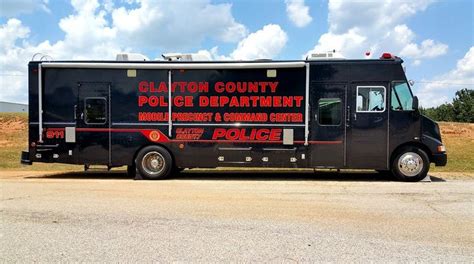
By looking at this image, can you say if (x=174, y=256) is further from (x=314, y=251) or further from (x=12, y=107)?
(x=12, y=107)

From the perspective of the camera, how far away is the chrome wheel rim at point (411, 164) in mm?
11102

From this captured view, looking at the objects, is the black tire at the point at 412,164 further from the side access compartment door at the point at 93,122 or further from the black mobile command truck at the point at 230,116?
the side access compartment door at the point at 93,122

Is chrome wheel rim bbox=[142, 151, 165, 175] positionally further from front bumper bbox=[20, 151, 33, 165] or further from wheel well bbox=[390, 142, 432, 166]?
wheel well bbox=[390, 142, 432, 166]

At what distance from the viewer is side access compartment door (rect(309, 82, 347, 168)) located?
1118 centimetres

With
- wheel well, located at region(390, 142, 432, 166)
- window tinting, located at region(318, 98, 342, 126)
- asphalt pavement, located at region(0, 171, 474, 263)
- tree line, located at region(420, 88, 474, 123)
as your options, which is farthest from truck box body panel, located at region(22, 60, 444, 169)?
tree line, located at region(420, 88, 474, 123)

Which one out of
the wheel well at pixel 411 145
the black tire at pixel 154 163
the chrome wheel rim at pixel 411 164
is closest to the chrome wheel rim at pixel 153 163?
the black tire at pixel 154 163

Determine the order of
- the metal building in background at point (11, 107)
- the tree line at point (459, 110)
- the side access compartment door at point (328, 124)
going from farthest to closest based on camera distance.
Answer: the tree line at point (459, 110), the metal building in background at point (11, 107), the side access compartment door at point (328, 124)

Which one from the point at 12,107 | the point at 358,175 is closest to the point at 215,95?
the point at 358,175

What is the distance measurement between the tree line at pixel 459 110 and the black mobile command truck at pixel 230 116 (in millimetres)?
118603

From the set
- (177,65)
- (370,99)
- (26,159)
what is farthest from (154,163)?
(370,99)

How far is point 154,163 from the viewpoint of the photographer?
11.7 meters

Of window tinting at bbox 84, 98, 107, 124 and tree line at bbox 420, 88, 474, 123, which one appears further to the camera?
tree line at bbox 420, 88, 474, 123

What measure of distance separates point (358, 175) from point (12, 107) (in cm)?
9072

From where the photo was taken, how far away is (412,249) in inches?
209
